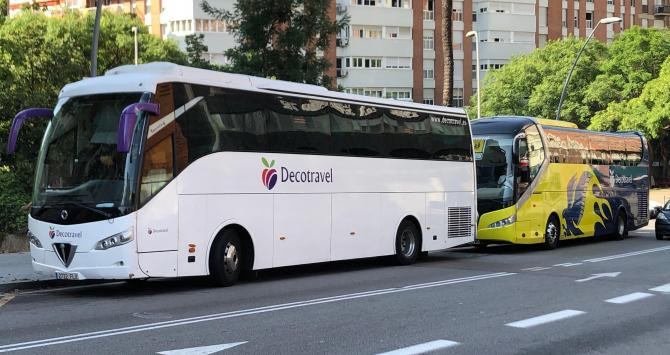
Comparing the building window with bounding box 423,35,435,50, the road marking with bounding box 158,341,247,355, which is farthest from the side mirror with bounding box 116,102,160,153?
the building window with bounding box 423,35,435,50

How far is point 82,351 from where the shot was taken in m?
7.32

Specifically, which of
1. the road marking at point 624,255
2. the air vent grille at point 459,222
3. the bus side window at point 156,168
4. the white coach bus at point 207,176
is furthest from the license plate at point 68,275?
the road marking at point 624,255

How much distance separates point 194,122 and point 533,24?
69.6 m

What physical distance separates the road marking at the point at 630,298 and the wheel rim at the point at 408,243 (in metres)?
5.86

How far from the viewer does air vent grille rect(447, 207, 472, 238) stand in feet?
60.2

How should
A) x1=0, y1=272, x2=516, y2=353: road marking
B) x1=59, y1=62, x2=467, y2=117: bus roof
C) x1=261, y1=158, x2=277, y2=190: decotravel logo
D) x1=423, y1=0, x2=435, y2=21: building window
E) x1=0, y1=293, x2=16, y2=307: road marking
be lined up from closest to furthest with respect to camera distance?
x1=0, y1=272, x2=516, y2=353: road marking
x1=0, y1=293, x2=16, y2=307: road marking
x1=59, y1=62, x2=467, y2=117: bus roof
x1=261, y1=158, x2=277, y2=190: decotravel logo
x1=423, y1=0, x2=435, y2=21: building window

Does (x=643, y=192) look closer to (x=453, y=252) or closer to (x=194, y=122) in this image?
(x=453, y=252)

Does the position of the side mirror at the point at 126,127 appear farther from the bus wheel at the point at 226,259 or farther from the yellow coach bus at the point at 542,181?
the yellow coach bus at the point at 542,181

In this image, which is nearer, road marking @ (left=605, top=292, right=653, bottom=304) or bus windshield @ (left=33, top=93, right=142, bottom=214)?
bus windshield @ (left=33, top=93, right=142, bottom=214)

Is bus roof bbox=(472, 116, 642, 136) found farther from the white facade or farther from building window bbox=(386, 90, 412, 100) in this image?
building window bbox=(386, 90, 412, 100)

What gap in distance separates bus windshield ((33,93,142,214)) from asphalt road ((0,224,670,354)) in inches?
61.6

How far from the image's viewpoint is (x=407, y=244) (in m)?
17.2

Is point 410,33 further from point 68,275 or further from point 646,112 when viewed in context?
point 68,275

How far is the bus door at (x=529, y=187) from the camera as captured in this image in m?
20.5
